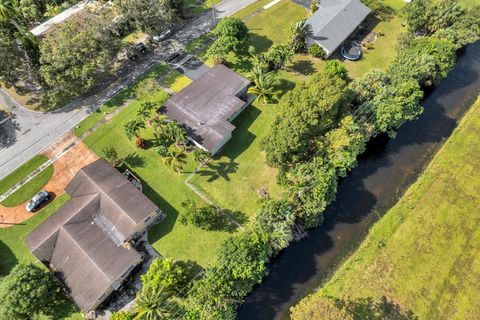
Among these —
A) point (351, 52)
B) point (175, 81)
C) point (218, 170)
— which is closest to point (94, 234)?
point (218, 170)

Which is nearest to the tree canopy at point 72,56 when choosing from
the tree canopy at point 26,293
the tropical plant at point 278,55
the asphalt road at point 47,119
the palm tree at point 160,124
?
the asphalt road at point 47,119

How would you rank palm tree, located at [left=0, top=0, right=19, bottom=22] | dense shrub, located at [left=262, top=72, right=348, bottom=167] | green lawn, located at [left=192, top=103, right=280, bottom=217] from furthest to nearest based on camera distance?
palm tree, located at [left=0, top=0, right=19, bottom=22] < green lawn, located at [left=192, top=103, right=280, bottom=217] < dense shrub, located at [left=262, top=72, right=348, bottom=167]

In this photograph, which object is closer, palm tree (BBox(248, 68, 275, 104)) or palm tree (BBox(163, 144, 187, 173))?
palm tree (BBox(163, 144, 187, 173))

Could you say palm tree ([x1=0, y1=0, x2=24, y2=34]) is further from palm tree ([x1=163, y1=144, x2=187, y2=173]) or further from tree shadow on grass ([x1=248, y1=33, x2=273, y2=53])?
tree shadow on grass ([x1=248, y1=33, x2=273, y2=53])

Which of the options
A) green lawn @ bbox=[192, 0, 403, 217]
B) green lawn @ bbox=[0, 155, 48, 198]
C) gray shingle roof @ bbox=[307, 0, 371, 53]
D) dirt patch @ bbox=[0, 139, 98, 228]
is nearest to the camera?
dirt patch @ bbox=[0, 139, 98, 228]

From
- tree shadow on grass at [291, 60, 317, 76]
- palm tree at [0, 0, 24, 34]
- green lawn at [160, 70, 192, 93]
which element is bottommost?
tree shadow on grass at [291, 60, 317, 76]

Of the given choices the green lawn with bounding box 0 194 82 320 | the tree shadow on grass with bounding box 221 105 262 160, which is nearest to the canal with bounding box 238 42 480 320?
the tree shadow on grass with bounding box 221 105 262 160

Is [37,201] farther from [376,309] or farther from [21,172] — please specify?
[376,309]
